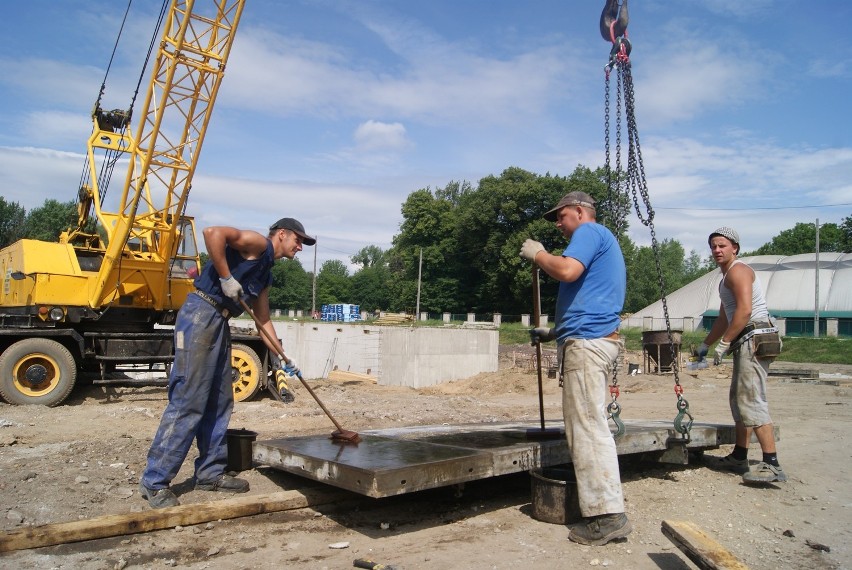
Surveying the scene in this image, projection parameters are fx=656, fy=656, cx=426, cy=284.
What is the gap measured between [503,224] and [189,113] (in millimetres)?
38491

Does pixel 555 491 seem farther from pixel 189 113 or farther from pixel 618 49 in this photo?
pixel 189 113

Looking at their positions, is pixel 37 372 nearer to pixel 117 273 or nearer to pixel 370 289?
pixel 117 273

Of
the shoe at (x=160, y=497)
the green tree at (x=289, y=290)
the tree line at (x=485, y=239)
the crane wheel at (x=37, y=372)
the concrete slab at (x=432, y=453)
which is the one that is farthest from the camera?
the green tree at (x=289, y=290)

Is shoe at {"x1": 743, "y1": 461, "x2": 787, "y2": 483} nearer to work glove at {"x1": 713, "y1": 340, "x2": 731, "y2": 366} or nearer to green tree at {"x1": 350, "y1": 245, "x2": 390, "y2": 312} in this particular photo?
work glove at {"x1": 713, "y1": 340, "x2": 731, "y2": 366}

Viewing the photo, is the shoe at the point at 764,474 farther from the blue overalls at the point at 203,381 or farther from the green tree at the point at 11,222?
the green tree at the point at 11,222

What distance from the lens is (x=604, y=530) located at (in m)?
3.37

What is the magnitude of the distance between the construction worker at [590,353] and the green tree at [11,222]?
66.0 meters

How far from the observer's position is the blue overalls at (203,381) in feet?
12.8

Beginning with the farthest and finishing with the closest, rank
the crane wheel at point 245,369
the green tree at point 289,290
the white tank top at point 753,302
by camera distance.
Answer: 1. the green tree at point 289,290
2. the crane wheel at point 245,369
3. the white tank top at point 753,302

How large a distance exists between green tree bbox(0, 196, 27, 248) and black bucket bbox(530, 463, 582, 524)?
65.9 meters

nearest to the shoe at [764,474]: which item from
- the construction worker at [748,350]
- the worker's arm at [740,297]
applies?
the construction worker at [748,350]

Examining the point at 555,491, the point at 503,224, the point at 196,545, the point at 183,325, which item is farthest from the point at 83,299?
the point at 503,224

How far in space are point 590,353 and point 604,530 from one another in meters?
0.91

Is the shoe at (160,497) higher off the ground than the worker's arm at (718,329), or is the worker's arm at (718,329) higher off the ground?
the worker's arm at (718,329)
